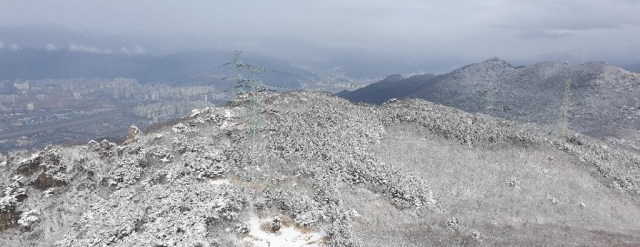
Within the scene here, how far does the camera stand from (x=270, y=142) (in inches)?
1539

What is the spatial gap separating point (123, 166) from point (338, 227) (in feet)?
65.2

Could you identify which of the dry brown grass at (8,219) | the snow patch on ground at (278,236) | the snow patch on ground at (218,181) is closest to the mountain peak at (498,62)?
the snow patch on ground at (218,181)

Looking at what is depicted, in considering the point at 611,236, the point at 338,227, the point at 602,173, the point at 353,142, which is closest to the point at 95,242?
the point at 338,227

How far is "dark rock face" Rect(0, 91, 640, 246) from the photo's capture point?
25188 mm

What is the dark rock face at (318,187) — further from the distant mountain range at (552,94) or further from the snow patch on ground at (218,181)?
the distant mountain range at (552,94)

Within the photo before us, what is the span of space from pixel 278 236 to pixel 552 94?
11246 cm

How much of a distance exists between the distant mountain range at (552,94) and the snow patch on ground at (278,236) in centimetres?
5974

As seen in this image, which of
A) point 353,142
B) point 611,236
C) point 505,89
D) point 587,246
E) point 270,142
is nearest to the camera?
point 587,246

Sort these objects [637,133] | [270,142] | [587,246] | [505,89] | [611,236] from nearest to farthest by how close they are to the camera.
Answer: [587,246]
[611,236]
[270,142]
[637,133]
[505,89]

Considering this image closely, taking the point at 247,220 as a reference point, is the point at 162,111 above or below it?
below

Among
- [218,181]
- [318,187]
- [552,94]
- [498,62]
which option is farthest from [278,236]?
[498,62]

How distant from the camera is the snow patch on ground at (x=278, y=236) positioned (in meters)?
23.7

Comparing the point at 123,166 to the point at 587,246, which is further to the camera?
the point at 123,166

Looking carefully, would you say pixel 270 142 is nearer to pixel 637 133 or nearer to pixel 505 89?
pixel 637 133
